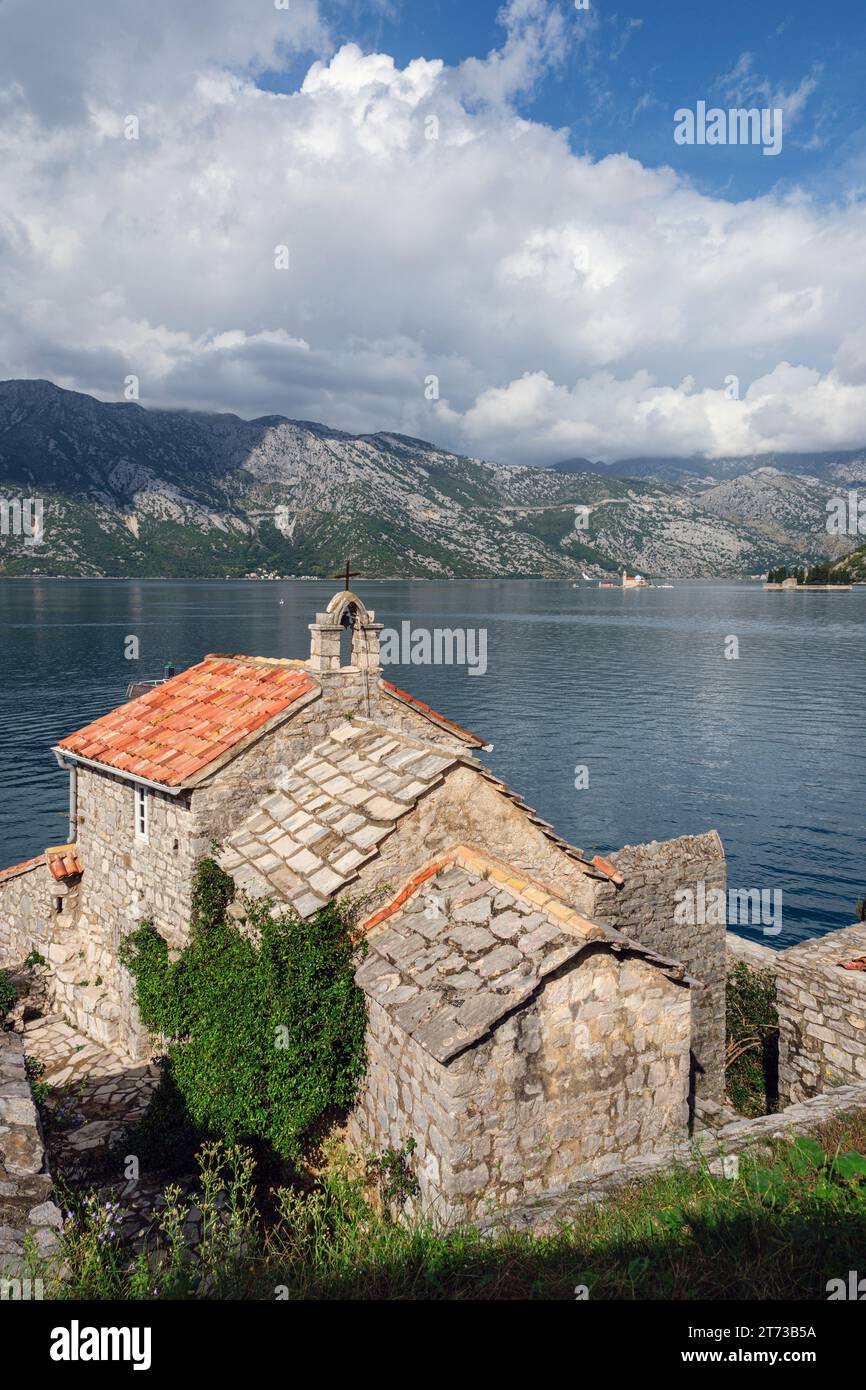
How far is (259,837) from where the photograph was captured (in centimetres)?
1283

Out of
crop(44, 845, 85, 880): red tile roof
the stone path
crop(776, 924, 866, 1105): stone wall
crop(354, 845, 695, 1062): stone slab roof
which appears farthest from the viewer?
crop(44, 845, 85, 880): red tile roof

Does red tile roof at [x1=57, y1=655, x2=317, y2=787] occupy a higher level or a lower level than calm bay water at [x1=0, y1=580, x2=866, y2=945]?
higher

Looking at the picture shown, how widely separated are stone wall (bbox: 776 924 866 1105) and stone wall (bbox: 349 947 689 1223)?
4258mm

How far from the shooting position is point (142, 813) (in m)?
14.5

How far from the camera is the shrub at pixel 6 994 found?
643 inches

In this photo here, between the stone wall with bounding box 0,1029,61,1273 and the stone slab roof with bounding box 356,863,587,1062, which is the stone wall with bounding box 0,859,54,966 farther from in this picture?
the stone wall with bounding box 0,1029,61,1273

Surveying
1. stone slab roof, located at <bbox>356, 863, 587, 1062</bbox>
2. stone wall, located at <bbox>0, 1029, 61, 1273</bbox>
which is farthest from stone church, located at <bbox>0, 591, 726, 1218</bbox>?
stone wall, located at <bbox>0, 1029, 61, 1273</bbox>

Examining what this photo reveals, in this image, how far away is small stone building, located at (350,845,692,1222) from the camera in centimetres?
894

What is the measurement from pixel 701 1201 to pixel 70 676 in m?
82.5

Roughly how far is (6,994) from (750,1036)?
1678cm

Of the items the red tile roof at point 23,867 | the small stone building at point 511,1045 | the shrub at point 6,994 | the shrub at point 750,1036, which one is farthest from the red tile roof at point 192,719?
the shrub at point 750,1036

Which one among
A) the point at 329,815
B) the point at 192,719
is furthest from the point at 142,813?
the point at 329,815

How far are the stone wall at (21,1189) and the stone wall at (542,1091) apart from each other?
14.2ft
